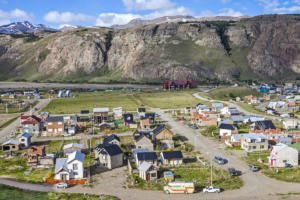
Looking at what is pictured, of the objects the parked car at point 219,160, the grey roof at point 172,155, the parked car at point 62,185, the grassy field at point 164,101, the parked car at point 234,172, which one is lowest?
the parked car at point 62,185

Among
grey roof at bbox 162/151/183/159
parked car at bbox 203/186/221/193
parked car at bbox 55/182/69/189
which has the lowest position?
parked car at bbox 55/182/69/189

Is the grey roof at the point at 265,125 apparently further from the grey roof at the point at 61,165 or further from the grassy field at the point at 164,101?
the grassy field at the point at 164,101

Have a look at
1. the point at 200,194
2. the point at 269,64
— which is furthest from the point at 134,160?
the point at 269,64

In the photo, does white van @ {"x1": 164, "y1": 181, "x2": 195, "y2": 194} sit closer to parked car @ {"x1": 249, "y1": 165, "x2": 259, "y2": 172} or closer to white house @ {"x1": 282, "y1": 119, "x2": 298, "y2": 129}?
parked car @ {"x1": 249, "y1": 165, "x2": 259, "y2": 172}

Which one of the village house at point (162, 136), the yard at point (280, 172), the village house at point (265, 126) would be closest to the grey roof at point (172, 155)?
the yard at point (280, 172)

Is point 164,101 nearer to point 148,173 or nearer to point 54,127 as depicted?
point 54,127

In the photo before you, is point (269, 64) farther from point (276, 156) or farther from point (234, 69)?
Answer: point (276, 156)

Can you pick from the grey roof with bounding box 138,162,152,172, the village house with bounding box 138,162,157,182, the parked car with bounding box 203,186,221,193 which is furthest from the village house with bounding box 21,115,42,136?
the parked car with bounding box 203,186,221,193
